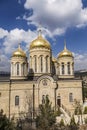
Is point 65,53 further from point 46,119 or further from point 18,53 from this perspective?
point 46,119

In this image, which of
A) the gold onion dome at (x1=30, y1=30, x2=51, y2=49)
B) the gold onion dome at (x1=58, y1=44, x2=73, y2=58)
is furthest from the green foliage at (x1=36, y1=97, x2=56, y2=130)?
the gold onion dome at (x1=58, y1=44, x2=73, y2=58)

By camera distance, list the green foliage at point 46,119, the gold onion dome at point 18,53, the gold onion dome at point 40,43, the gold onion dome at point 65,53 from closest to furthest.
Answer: the green foliage at point 46,119 < the gold onion dome at point 40,43 < the gold onion dome at point 18,53 < the gold onion dome at point 65,53

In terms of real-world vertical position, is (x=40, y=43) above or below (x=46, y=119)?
above

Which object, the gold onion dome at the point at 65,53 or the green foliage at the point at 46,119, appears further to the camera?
the gold onion dome at the point at 65,53

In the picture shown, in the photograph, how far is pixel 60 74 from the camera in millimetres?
47219

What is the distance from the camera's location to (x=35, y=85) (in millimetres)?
40656

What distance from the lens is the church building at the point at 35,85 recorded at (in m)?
40.2

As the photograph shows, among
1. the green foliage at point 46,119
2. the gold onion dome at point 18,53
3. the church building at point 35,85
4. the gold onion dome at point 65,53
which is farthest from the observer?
the gold onion dome at point 65,53

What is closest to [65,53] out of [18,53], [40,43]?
[40,43]

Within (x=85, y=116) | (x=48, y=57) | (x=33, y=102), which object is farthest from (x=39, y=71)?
(x=85, y=116)

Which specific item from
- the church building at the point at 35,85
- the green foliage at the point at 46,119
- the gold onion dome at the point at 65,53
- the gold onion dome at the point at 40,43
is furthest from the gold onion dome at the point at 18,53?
the green foliage at the point at 46,119

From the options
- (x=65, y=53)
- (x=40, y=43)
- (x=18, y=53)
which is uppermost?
(x=40, y=43)

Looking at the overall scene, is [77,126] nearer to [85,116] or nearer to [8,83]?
[85,116]

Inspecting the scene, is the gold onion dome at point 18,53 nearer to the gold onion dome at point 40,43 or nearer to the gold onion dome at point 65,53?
the gold onion dome at point 40,43
